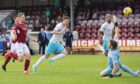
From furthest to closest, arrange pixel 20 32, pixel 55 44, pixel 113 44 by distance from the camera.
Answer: pixel 55 44
pixel 20 32
pixel 113 44

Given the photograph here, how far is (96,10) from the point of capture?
155 feet

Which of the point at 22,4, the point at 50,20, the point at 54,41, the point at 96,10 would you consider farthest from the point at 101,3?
the point at 54,41

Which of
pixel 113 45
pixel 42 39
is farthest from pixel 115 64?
pixel 42 39

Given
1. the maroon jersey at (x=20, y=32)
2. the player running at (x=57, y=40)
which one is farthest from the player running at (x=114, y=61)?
the player running at (x=57, y=40)

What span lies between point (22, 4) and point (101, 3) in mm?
8460

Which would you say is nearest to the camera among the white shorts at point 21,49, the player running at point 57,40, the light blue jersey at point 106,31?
the white shorts at point 21,49

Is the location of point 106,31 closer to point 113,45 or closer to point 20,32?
point 20,32

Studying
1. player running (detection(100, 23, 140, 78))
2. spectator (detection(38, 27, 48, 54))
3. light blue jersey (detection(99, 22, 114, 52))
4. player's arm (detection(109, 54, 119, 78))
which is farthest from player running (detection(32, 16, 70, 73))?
spectator (detection(38, 27, 48, 54))

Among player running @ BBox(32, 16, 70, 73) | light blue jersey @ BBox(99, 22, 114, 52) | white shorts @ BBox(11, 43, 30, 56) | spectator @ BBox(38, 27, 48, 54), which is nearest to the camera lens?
white shorts @ BBox(11, 43, 30, 56)

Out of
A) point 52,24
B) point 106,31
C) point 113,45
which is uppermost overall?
point 106,31

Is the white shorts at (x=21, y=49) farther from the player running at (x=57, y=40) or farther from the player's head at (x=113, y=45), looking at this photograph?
the player's head at (x=113, y=45)

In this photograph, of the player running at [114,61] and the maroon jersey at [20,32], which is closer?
the player running at [114,61]

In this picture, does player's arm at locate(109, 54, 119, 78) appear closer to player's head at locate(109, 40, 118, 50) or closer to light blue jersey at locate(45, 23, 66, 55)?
player's head at locate(109, 40, 118, 50)

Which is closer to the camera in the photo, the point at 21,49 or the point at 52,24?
the point at 21,49
